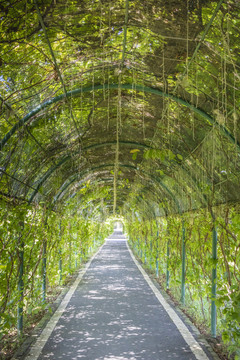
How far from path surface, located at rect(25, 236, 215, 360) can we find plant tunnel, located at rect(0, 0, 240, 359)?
559mm

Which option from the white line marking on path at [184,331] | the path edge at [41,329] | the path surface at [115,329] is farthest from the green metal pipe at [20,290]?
the white line marking on path at [184,331]

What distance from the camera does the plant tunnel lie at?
291 cm

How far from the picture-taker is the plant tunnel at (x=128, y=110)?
2914 mm

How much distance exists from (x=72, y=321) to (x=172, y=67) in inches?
168

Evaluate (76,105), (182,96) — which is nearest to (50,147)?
(76,105)

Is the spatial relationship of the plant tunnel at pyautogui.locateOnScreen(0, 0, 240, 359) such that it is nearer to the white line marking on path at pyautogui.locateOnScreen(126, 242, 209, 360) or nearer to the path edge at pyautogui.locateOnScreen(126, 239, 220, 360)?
the path edge at pyautogui.locateOnScreen(126, 239, 220, 360)

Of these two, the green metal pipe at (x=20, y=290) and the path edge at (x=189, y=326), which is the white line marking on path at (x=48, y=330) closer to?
the green metal pipe at (x=20, y=290)

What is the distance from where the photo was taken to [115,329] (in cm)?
546

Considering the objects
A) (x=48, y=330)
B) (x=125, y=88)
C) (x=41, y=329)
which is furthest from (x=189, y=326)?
(x=125, y=88)

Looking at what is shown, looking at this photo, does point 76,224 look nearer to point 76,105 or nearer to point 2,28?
point 76,105

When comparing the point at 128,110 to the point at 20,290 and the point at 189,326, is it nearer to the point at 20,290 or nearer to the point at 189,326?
the point at 20,290

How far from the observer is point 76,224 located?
11.4 meters

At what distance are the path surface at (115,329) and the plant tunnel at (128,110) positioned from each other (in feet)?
1.83

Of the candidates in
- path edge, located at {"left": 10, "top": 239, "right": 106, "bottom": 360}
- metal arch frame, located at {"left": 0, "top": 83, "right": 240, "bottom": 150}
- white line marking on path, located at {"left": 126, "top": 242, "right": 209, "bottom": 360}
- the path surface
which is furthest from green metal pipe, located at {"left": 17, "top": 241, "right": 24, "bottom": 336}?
white line marking on path, located at {"left": 126, "top": 242, "right": 209, "bottom": 360}
